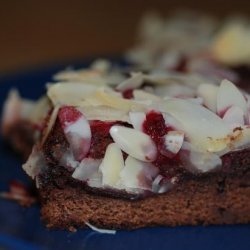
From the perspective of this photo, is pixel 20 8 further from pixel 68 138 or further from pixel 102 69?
pixel 68 138

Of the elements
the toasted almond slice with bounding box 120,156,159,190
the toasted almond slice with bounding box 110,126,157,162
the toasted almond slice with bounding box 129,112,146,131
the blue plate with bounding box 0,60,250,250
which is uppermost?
the toasted almond slice with bounding box 129,112,146,131

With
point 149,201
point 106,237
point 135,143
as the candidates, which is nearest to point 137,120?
point 135,143

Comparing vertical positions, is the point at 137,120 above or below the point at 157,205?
above

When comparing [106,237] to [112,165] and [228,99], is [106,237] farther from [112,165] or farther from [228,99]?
[228,99]

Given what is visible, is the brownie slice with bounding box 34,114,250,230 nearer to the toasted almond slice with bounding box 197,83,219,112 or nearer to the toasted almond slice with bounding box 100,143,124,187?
the toasted almond slice with bounding box 100,143,124,187

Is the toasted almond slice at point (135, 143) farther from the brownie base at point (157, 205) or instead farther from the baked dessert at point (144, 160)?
the brownie base at point (157, 205)

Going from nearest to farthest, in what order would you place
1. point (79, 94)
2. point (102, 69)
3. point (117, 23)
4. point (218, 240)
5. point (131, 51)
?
1. point (218, 240)
2. point (79, 94)
3. point (102, 69)
4. point (131, 51)
5. point (117, 23)

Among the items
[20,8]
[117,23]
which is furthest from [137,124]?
[20,8]

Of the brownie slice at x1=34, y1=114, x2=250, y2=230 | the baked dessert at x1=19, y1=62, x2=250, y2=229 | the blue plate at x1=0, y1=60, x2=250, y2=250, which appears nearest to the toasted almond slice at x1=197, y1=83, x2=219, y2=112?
the baked dessert at x1=19, y1=62, x2=250, y2=229
